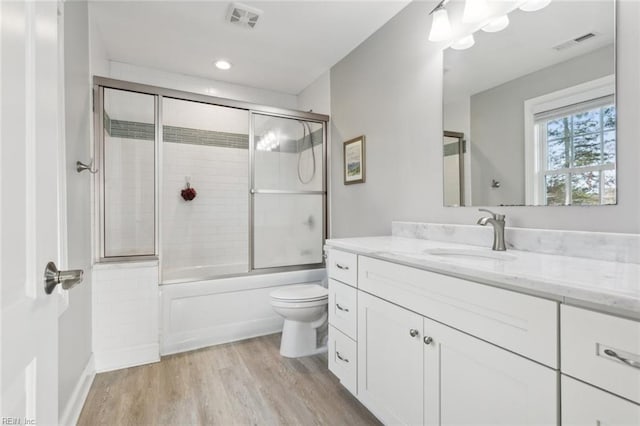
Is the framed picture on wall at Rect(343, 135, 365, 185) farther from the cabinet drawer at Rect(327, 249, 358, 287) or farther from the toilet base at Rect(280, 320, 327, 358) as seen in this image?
the toilet base at Rect(280, 320, 327, 358)

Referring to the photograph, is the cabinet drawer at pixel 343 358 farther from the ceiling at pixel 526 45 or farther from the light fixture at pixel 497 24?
the light fixture at pixel 497 24

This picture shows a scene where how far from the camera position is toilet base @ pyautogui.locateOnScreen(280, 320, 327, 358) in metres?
2.28

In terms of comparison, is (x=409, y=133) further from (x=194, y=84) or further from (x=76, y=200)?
(x=194, y=84)

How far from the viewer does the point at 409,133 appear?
6.77 ft

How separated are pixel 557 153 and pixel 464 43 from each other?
82cm

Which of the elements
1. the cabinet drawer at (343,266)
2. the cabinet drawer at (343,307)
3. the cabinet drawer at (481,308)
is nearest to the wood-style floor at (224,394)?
the cabinet drawer at (343,307)

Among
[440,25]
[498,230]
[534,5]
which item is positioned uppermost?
[440,25]

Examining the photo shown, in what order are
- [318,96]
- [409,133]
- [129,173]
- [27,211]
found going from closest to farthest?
[27,211] < [409,133] < [129,173] < [318,96]

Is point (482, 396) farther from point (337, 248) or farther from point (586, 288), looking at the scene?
point (337, 248)

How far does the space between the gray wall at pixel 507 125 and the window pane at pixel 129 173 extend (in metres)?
2.27

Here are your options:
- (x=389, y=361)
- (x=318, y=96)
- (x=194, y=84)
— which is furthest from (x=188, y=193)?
(x=389, y=361)

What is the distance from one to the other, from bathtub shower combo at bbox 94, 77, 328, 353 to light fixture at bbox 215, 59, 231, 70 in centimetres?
48

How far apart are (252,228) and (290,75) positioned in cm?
160

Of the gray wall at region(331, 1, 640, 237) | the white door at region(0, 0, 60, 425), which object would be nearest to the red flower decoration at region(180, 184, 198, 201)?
the gray wall at region(331, 1, 640, 237)
